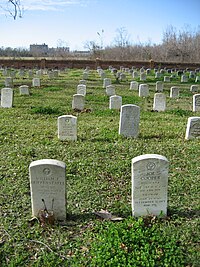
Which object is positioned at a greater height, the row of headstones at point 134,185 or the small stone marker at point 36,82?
the small stone marker at point 36,82

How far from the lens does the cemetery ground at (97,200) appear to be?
11.2 ft

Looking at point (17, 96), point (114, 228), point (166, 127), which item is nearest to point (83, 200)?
point (114, 228)

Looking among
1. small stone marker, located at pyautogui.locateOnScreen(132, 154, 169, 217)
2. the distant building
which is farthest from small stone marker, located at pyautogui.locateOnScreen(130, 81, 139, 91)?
the distant building

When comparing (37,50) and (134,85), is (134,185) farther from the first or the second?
(37,50)

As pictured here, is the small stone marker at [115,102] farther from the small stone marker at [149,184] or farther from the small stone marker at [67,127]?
the small stone marker at [149,184]

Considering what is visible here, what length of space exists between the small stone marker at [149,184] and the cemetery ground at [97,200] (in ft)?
0.50

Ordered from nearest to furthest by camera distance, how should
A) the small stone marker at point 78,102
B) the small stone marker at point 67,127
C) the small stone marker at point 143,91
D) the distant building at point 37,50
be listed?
the small stone marker at point 67,127 → the small stone marker at point 78,102 → the small stone marker at point 143,91 → the distant building at point 37,50

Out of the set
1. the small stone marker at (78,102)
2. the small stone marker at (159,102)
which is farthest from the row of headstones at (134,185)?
the small stone marker at (159,102)

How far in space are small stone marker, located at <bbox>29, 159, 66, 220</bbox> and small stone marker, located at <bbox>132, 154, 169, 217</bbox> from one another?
0.93 meters

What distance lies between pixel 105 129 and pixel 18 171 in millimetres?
3268

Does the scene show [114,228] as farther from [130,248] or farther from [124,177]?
[124,177]

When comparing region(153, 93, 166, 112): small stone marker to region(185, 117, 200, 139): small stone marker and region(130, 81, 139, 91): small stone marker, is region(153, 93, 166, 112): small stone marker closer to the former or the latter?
region(185, 117, 200, 139): small stone marker

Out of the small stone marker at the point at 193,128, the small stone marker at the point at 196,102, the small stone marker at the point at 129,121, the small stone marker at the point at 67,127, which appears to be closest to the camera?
the small stone marker at the point at 67,127

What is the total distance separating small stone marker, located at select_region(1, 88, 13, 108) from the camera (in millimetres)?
11146
